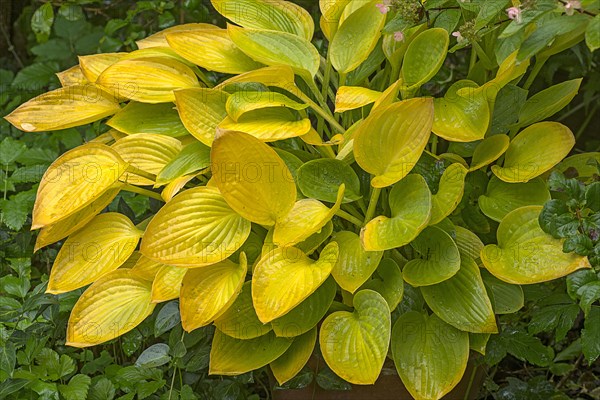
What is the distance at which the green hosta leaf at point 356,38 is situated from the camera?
4.32ft

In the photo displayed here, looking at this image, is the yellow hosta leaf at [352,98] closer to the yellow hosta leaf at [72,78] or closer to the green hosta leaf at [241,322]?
the green hosta leaf at [241,322]

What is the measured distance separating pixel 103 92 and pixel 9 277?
38 centimetres

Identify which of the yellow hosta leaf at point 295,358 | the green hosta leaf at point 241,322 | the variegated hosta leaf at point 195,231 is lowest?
the yellow hosta leaf at point 295,358

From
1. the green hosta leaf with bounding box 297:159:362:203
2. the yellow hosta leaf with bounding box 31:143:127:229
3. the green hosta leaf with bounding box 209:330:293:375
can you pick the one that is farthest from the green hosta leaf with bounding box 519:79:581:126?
the yellow hosta leaf with bounding box 31:143:127:229

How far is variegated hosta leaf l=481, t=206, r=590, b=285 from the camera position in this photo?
1.12 metres

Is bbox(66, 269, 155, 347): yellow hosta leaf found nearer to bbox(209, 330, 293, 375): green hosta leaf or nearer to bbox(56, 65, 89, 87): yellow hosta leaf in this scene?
bbox(209, 330, 293, 375): green hosta leaf

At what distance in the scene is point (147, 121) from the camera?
139cm

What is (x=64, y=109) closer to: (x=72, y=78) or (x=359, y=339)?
(x=72, y=78)

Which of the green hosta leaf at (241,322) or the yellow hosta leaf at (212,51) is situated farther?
the yellow hosta leaf at (212,51)

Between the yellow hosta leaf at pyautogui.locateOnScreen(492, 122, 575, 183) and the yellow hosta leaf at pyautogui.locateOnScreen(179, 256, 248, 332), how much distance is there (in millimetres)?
452

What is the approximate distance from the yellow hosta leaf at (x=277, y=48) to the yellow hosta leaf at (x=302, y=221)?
0.87 feet

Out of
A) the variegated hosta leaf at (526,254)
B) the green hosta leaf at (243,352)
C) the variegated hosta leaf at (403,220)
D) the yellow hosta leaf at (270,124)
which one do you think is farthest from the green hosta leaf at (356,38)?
the green hosta leaf at (243,352)

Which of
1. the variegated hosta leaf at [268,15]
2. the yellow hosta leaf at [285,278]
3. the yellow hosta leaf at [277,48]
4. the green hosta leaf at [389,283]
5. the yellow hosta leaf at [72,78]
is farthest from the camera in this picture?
the yellow hosta leaf at [72,78]

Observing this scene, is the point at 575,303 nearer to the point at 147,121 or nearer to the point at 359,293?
the point at 359,293
